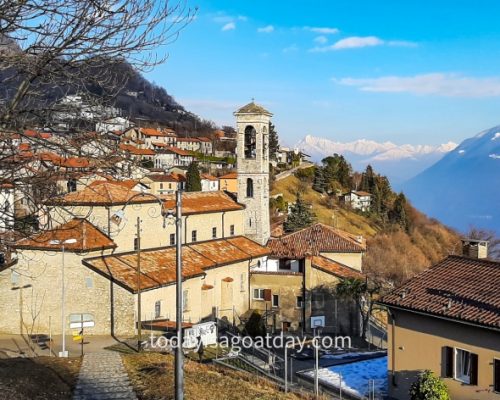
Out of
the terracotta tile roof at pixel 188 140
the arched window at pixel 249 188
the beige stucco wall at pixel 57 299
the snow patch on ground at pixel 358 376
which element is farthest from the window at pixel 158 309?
the terracotta tile roof at pixel 188 140

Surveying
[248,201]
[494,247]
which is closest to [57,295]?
[248,201]

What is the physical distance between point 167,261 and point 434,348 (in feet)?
56.9

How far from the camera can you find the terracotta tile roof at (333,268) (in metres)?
35.8

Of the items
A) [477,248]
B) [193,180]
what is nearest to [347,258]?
[477,248]

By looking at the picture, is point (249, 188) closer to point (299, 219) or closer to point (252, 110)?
point (252, 110)

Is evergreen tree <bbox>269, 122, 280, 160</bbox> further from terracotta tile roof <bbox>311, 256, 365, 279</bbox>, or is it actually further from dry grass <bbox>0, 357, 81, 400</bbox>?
dry grass <bbox>0, 357, 81, 400</bbox>

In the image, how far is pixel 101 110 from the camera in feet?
28.5

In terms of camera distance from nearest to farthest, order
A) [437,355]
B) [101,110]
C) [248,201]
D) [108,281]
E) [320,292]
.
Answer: [101,110], [437,355], [108,281], [320,292], [248,201]

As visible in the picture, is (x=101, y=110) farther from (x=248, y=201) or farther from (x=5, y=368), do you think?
(x=248, y=201)

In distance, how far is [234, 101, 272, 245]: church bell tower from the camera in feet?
139

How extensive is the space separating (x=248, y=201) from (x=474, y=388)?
27307 millimetres

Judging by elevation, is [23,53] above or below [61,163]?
above

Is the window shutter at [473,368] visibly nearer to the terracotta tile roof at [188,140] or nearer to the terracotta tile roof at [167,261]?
the terracotta tile roof at [167,261]

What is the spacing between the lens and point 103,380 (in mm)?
16625
